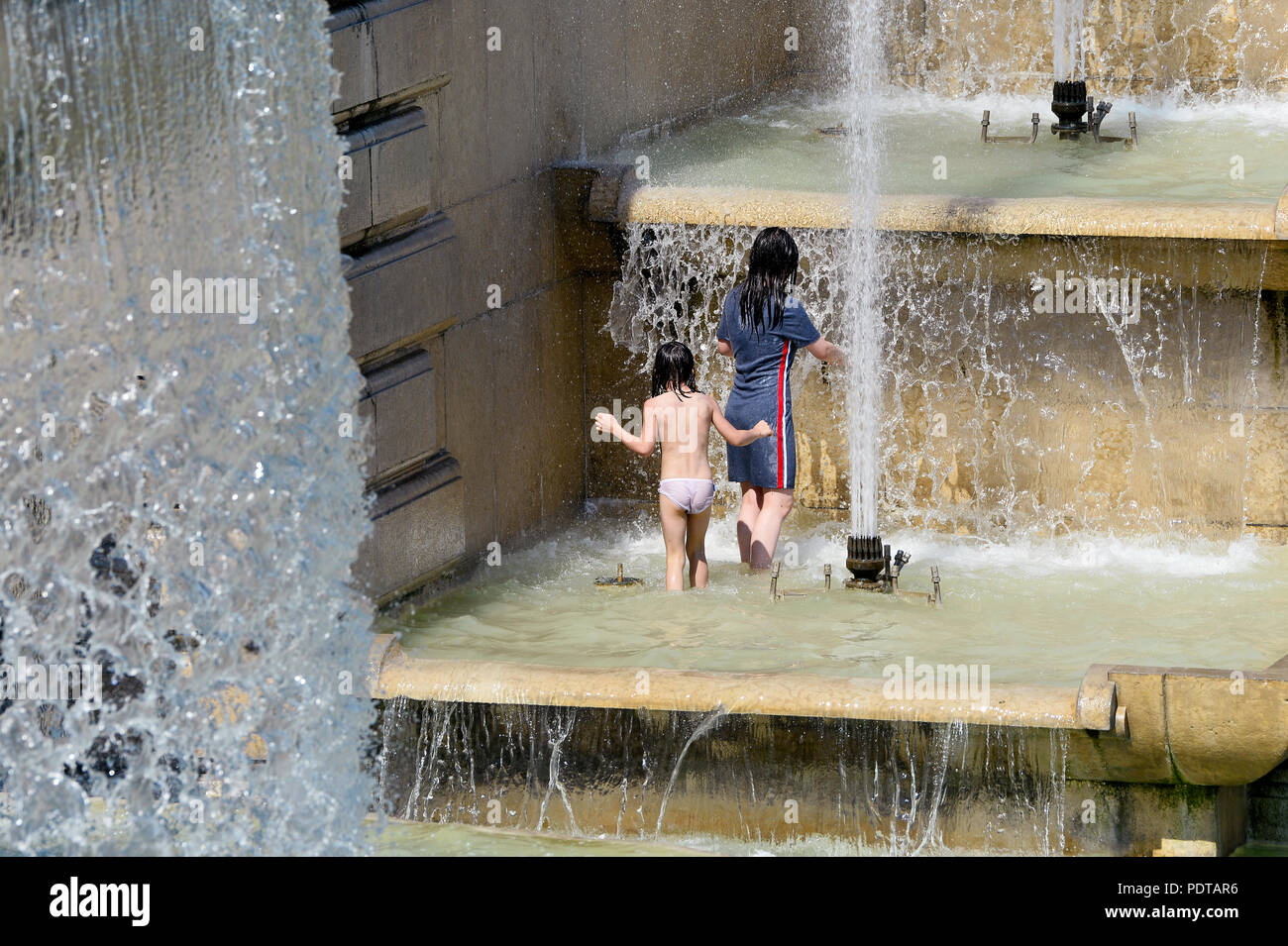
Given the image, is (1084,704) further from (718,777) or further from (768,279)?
(768,279)

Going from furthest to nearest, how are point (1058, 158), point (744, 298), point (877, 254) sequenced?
point (1058, 158) < point (877, 254) < point (744, 298)

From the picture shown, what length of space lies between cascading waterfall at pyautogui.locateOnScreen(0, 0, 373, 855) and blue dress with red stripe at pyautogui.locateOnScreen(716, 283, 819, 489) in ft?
6.65

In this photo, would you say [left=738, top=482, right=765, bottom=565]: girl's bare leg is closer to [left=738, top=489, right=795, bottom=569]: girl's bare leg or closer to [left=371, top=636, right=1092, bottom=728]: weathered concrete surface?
[left=738, top=489, right=795, bottom=569]: girl's bare leg

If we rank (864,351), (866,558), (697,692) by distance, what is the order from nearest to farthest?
(697,692), (866,558), (864,351)

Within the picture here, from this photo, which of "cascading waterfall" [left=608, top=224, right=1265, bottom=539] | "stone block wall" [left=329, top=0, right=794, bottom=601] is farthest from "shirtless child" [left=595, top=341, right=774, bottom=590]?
"cascading waterfall" [left=608, top=224, right=1265, bottom=539]

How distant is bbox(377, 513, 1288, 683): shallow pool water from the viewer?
8602mm

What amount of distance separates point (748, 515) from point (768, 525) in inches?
4.9

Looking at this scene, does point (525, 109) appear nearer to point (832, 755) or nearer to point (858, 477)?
point (858, 477)

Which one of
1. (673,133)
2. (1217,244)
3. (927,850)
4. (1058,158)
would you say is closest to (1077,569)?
(1217,244)

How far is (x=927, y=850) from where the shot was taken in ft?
26.3

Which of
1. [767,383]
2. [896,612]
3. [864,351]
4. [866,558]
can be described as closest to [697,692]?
[896,612]

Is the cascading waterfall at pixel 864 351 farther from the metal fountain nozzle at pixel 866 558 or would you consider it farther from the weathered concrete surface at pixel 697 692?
the weathered concrete surface at pixel 697 692

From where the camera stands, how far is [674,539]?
962 centimetres

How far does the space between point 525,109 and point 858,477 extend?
2.26 metres
